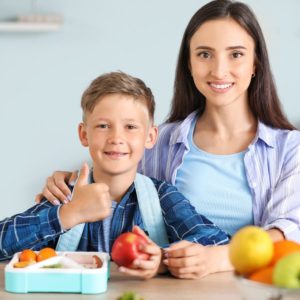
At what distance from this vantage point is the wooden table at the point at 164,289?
5.30 feet

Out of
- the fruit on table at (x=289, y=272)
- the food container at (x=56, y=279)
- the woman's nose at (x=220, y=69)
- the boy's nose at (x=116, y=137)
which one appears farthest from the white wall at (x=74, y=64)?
the fruit on table at (x=289, y=272)

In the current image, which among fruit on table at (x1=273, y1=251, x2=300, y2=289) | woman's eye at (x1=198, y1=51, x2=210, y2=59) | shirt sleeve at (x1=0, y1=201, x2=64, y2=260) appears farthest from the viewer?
woman's eye at (x1=198, y1=51, x2=210, y2=59)

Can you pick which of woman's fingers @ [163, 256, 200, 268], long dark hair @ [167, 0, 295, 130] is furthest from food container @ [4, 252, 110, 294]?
long dark hair @ [167, 0, 295, 130]

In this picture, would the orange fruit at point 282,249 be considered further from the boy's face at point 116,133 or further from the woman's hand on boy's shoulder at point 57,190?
the woman's hand on boy's shoulder at point 57,190

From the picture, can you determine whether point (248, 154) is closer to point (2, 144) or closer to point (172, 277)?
point (172, 277)

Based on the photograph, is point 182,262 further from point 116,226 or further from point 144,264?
point 116,226

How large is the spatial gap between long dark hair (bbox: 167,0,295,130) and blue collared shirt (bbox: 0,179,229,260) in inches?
14.7

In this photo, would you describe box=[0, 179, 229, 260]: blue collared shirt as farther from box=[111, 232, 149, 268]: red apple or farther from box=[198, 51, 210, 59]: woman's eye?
box=[198, 51, 210, 59]: woman's eye

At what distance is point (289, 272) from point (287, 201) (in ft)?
2.98

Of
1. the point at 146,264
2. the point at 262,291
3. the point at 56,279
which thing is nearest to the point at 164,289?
the point at 146,264

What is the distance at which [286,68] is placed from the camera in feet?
15.5

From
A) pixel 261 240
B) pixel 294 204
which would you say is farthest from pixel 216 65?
pixel 261 240

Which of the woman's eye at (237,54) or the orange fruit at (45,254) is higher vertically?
the woman's eye at (237,54)

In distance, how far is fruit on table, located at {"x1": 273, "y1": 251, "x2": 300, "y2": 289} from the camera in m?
1.22
